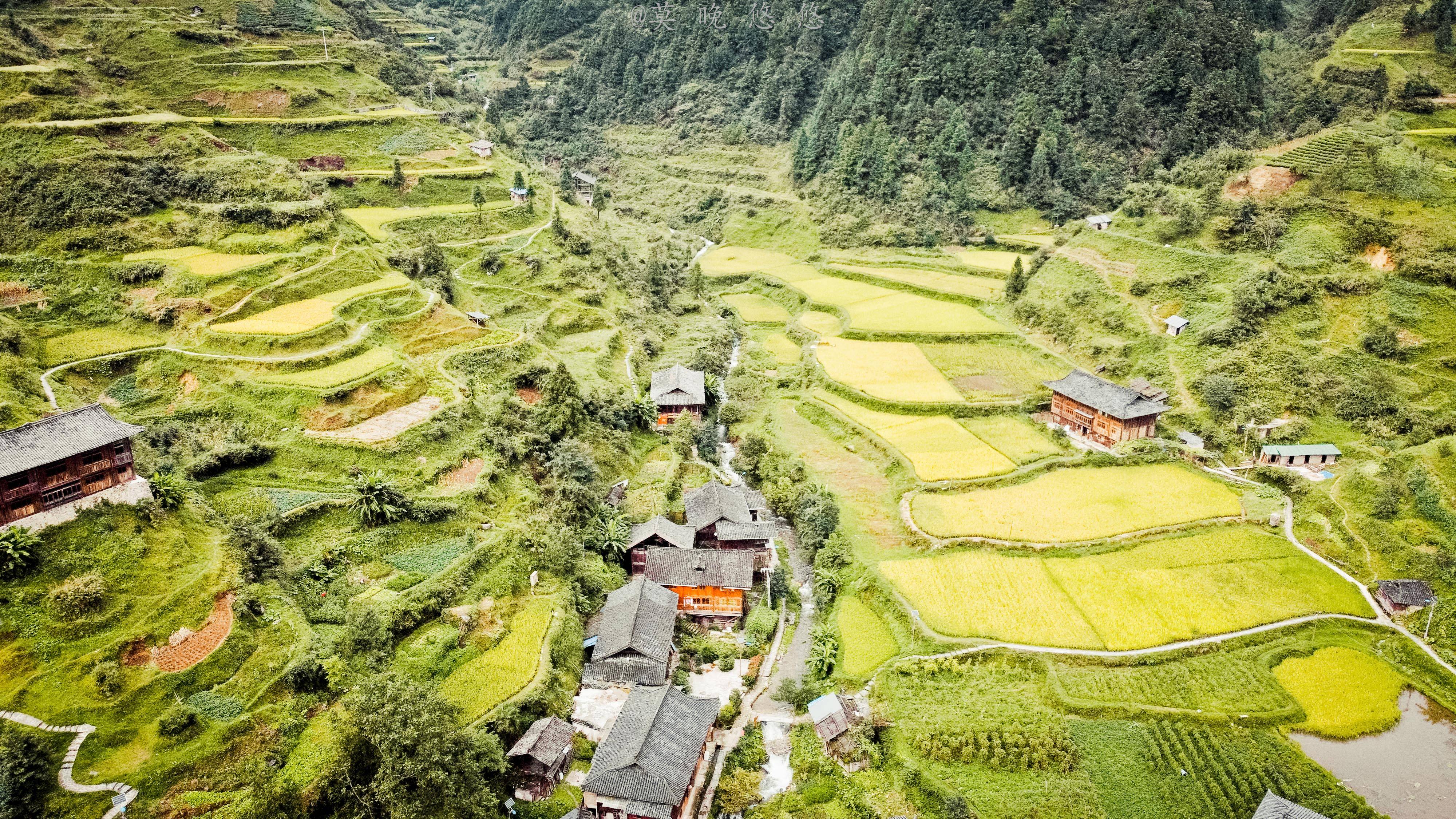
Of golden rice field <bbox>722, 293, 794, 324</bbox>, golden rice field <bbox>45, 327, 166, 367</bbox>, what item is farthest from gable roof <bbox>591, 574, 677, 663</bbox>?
golden rice field <bbox>722, 293, 794, 324</bbox>

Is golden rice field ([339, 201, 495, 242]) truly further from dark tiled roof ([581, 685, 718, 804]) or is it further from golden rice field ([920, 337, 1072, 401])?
dark tiled roof ([581, 685, 718, 804])

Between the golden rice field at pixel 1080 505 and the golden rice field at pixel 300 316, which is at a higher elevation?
the golden rice field at pixel 300 316

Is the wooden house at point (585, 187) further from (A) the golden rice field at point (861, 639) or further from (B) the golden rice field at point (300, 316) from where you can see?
(A) the golden rice field at point (861, 639)

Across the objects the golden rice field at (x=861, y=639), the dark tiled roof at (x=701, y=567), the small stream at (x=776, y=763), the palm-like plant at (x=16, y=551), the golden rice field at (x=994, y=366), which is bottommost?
the small stream at (x=776, y=763)

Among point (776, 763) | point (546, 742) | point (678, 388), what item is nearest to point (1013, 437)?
point (678, 388)

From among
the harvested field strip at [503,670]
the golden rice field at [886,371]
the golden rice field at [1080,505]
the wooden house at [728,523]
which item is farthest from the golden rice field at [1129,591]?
the golden rice field at [886,371]

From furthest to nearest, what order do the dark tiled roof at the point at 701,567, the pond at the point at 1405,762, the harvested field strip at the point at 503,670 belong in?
the dark tiled roof at the point at 701,567 < the harvested field strip at the point at 503,670 < the pond at the point at 1405,762

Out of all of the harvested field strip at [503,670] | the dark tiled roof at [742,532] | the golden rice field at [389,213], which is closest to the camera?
the harvested field strip at [503,670]
